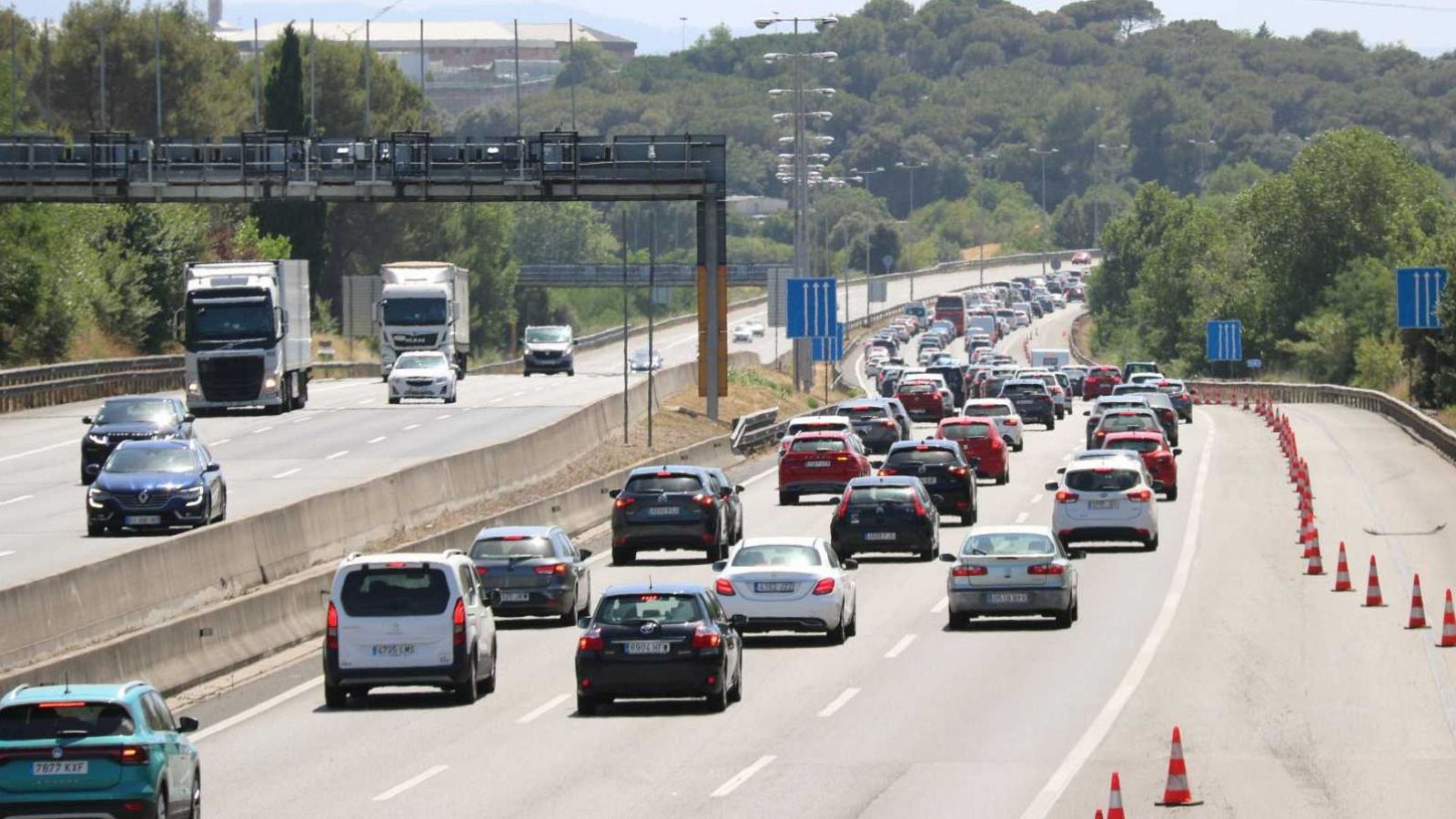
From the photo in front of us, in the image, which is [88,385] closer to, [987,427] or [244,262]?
[244,262]

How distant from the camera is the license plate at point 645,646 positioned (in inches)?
934

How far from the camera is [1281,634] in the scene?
30.5 metres

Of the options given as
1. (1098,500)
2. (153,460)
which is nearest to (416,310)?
(153,460)

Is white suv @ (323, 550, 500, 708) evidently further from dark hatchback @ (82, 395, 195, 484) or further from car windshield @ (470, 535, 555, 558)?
dark hatchback @ (82, 395, 195, 484)

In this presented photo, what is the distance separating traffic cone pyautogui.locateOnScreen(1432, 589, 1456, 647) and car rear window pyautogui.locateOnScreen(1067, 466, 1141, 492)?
35.6 ft

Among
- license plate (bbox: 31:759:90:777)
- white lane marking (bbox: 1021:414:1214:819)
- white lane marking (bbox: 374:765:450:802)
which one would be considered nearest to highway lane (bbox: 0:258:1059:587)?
white lane marking (bbox: 374:765:450:802)

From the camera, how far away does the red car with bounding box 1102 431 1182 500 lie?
49.8m

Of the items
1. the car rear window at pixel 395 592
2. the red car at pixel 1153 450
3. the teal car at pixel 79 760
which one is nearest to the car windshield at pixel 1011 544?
the car rear window at pixel 395 592

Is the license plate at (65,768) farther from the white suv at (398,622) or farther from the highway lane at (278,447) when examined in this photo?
the highway lane at (278,447)

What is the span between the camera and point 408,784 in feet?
65.2

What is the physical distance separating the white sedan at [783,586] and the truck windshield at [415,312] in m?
47.3

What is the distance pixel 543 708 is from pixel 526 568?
684cm

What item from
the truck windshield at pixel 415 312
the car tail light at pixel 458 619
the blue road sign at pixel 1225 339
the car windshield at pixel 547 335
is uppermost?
the truck windshield at pixel 415 312

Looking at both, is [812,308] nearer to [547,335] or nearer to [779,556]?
[547,335]
